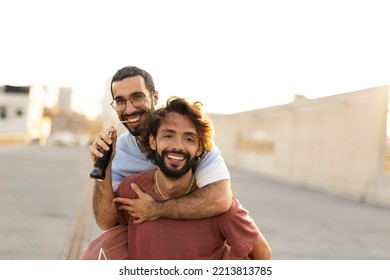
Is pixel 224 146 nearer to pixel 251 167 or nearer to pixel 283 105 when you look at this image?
pixel 251 167

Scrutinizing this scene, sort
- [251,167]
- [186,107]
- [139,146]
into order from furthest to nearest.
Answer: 1. [251,167]
2. [139,146]
3. [186,107]

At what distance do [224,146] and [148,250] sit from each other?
28939 mm

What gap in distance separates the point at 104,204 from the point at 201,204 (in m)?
0.43

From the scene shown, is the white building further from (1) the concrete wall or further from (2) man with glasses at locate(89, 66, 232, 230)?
(2) man with glasses at locate(89, 66, 232, 230)

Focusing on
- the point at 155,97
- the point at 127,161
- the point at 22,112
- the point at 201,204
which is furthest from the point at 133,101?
the point at 22,112

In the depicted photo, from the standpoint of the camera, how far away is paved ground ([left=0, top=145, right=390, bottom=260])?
6.61 metres

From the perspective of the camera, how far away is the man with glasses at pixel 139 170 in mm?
2186

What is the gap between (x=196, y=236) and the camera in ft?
7.37

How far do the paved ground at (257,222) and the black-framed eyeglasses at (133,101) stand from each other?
3644 mm

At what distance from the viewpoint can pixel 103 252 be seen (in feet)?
7.77

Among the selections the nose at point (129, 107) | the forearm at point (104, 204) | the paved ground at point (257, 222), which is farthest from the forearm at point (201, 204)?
the paved ground at point (257, 222)

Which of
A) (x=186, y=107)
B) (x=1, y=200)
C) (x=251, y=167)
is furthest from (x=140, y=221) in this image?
(x=251, y=167)

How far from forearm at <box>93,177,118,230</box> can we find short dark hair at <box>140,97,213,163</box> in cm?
30

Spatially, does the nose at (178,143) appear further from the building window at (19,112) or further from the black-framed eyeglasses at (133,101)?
the building window at (19,112)
